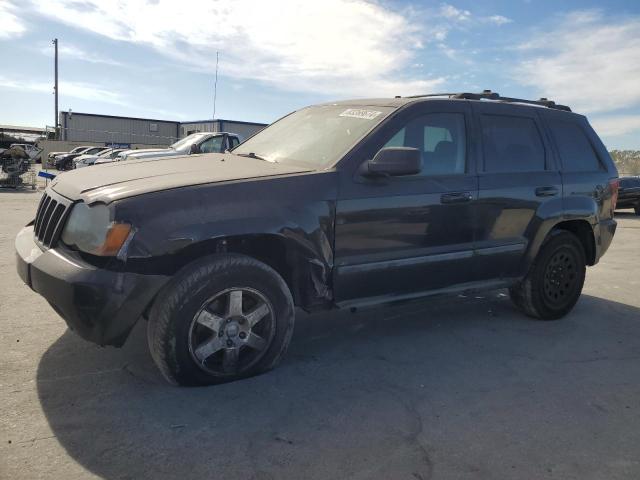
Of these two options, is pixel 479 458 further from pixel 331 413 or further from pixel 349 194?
pixel 349 194

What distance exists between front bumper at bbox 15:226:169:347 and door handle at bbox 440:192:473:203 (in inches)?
83.4

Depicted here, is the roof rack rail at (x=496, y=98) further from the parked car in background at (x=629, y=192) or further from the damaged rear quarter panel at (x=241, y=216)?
the parked car in background at (x=629, y=192)

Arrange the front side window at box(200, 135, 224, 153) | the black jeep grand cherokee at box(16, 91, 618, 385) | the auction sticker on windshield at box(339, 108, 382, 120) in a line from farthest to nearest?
the front side window at box(200, 135, 224, 153) → the auction sticker on windshield at box(339, 108, 382, 120) → the black jeep grand cherokee at box(16, 91, 618, 385)

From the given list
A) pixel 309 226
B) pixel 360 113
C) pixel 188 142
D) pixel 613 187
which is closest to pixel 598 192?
pixel 613 187

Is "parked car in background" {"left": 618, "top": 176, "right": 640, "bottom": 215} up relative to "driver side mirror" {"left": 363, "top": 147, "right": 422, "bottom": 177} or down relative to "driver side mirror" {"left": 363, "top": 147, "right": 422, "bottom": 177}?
down

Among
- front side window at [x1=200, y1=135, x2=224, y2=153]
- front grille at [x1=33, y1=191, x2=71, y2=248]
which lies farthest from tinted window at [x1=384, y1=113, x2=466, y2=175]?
front side window at [x1=200, y1=135, x2=224, y2=153]

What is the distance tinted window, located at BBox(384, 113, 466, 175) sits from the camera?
412cm

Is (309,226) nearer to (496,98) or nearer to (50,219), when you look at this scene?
(50,219)

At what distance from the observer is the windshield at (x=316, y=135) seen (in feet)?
12.9

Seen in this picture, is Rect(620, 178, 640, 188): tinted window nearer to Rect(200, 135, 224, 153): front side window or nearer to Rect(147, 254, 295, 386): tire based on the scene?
Rect(200, 135, 224, 153): front side window

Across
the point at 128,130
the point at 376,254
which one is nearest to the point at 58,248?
the point at 376,254

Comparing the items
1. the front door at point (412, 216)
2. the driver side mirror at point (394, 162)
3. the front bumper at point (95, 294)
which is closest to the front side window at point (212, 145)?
the front door at point (412, 216)

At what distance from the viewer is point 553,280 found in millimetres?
5156

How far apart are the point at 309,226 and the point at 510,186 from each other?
6.47ft
